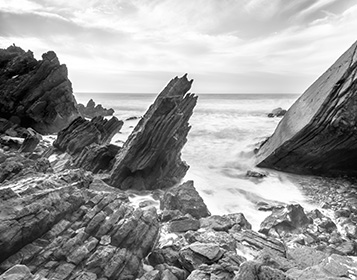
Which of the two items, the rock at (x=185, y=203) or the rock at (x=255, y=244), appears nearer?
the rock at (x=255, y=244)

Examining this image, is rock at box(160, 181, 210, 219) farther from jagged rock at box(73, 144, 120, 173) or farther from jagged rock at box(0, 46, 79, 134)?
jagged rock at box(0, 46, 79, 134)

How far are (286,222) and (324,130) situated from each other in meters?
7.58

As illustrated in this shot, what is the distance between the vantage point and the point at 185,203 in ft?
32.2

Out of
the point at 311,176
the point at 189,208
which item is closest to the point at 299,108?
the point at 311,176

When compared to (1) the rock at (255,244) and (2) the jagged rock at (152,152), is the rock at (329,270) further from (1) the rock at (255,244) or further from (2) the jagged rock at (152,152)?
(2) the jagged rock at (152,152)

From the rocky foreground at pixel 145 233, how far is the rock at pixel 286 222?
0.12ft

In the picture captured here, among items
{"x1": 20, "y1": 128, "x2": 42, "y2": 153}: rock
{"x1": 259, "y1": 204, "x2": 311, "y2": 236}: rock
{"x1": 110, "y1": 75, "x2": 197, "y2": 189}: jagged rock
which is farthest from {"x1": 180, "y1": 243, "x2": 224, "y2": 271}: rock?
{"x1": 20, "y1": 128, "x2": 42, "y2": 153}: rock

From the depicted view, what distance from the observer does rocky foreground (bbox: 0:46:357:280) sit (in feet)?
17.6

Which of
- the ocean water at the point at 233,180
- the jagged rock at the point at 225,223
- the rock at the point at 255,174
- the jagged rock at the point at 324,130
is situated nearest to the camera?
the jagged rock at the point at 225,223

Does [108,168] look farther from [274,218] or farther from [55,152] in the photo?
[274,218]

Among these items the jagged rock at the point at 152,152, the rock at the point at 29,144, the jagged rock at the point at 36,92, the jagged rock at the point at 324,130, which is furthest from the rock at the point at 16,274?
the jagged rock at the point at 36,92

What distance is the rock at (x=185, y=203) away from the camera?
9664 mm

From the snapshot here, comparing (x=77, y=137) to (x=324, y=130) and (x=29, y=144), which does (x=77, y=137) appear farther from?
(x=324, y=130)

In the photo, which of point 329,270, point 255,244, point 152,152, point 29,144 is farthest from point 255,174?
point 29,144
